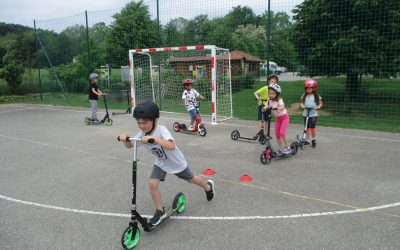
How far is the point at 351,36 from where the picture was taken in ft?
40.4

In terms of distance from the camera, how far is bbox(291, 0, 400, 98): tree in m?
12.2

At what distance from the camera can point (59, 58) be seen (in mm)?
20328

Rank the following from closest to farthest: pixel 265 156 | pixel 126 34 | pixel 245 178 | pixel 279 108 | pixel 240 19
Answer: pixel 245 178 < pixel 265 156 < pixel 279 108 < pixel 240 19 < pixel 126 34

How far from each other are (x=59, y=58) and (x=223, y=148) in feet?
49.8

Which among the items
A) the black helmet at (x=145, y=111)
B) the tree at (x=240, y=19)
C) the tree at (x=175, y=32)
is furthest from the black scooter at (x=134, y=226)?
the tree at (x=240, y=19)

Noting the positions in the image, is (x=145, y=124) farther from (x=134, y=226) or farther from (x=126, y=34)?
(x=126, y=34)

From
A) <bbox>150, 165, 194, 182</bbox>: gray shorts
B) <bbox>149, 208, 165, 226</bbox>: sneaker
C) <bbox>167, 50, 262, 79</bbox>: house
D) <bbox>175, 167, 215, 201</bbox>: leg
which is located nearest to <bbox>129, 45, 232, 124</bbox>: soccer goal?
<bbox>167, 50, 262, 79</bbox>: house

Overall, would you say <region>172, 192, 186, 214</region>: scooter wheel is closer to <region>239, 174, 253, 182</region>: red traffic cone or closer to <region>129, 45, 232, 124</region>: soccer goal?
<region>239, 174, 253, 182</region>: red traffic cone

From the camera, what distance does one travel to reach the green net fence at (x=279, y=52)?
1236 cm

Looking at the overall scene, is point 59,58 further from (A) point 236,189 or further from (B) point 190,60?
(A) point 236,189

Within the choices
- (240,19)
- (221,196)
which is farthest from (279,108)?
(240,19)

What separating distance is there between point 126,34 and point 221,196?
14.5 meters

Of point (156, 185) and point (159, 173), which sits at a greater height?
point (159, 173)

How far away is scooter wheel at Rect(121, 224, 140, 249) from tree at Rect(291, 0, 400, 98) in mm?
10737
